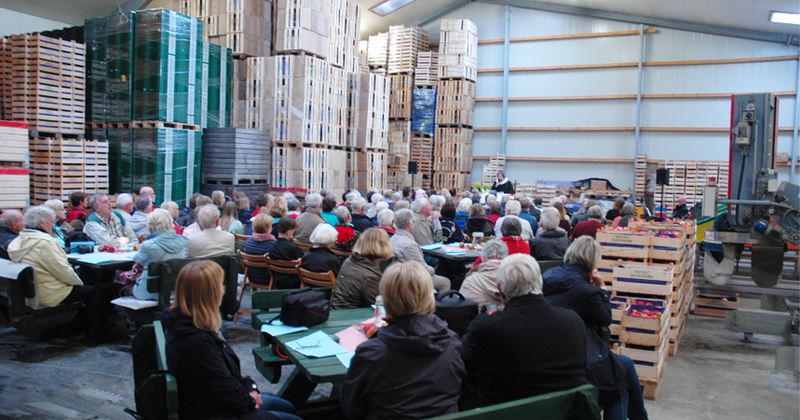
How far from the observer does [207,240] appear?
6176 millimetres

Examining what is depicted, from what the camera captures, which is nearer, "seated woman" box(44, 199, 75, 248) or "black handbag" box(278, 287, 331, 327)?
"black handbag" box(278, 287, 331, 327)

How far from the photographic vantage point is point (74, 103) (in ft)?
37.6

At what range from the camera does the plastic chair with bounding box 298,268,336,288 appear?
18.7 ft

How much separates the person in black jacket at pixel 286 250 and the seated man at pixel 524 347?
3.52 meters

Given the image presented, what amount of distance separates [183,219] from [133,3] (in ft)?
32.5

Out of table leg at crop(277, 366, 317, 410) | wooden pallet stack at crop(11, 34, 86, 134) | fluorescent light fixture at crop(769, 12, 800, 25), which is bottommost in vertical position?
table leg at crop(277, 366, 317, 410)

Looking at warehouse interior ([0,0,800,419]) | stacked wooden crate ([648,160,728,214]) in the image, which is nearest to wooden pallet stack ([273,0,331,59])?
warehouse interior ([0,0,800,419])

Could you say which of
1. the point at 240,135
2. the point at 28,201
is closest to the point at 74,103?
the point at 28,201

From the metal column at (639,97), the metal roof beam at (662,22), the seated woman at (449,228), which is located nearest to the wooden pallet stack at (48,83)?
the seated woman at (449,228)

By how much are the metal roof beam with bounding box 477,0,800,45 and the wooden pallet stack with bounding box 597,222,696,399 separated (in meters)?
13.3

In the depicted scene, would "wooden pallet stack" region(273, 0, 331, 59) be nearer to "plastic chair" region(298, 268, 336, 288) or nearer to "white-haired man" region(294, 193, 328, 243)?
"white-haired man" region(294, 193, 328, 243)

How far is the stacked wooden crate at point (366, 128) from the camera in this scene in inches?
631

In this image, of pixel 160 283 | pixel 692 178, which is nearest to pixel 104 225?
pixel 160 283

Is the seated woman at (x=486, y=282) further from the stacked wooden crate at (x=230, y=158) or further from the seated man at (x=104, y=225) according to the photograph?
the stacked wooden crate at (x=230, y=158)
